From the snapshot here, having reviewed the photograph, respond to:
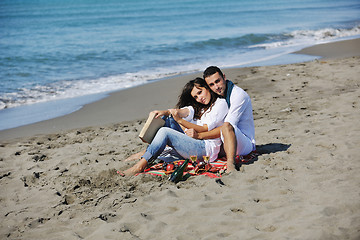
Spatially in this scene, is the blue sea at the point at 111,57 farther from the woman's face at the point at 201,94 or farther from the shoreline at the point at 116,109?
the woman's face at the point at 201,94

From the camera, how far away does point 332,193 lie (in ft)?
11.8

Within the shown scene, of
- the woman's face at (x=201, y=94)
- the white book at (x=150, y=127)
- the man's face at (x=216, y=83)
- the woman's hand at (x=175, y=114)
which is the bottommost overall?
the white book at (x=150, y=127)

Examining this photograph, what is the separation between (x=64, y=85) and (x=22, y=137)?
4.90 m

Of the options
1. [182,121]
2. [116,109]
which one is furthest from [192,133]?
[116,109]

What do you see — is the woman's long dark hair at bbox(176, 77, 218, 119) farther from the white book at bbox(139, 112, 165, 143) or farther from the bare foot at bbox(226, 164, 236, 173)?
the bare foot at bbox(226, 164, 236, 173)

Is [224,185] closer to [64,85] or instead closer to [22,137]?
[22,137]

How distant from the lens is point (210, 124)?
4777mm

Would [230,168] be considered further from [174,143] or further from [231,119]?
[174,143]

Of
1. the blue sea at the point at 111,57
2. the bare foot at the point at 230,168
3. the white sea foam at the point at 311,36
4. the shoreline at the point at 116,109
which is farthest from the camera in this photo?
the white sea foam at the point at 311,36

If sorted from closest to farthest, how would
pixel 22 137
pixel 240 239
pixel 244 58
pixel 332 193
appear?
pixel 240 239 → pixel 332 193 → pixel 22 137 → pixel 244 58

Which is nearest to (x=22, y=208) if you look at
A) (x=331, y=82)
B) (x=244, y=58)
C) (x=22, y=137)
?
(x=22, y=137)

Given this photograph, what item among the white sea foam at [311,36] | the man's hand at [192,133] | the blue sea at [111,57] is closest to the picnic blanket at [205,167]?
the man's hand at [192,133]

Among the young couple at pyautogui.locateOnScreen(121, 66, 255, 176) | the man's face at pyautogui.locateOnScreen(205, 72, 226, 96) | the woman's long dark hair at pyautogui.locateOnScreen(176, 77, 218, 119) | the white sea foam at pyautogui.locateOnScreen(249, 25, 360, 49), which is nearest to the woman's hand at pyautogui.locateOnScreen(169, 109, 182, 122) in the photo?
the young couple at pyautogui.locateOnScreen(121, 66, 255, 176)

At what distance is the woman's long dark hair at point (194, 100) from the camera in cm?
481
